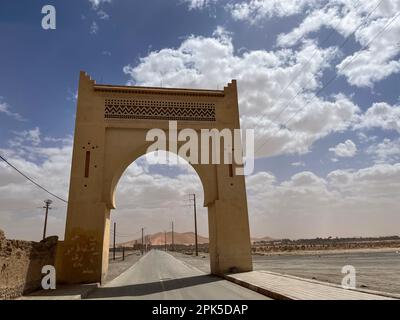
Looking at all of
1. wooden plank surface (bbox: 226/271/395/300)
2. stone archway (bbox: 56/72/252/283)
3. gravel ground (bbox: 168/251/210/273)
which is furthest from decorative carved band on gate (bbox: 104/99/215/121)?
gravel ground (bbox: 168/251/210/273)

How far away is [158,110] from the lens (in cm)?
1434

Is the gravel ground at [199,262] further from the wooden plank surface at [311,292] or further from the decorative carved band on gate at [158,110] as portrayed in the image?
the wooden plank surface at [311,292]

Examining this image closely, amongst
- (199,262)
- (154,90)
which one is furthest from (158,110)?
(199,262)

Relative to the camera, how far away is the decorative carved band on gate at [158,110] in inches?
553

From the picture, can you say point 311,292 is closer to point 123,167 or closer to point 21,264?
point 21,264

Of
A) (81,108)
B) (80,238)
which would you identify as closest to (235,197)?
(80,238)

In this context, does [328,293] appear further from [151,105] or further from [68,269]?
[151,105]

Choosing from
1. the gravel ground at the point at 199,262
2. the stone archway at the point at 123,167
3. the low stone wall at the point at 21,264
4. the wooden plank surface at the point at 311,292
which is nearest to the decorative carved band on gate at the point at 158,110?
the stone archway at the point at 123,167

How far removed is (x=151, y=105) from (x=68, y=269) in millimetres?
7047

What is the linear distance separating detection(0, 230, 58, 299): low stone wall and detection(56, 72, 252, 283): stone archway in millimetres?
1370

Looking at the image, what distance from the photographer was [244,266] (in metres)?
13.6
